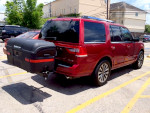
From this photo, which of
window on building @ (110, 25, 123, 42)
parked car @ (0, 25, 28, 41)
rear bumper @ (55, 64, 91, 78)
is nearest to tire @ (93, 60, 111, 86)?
rear bumper @ (55, 64, 91, 78)

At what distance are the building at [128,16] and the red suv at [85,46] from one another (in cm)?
4291

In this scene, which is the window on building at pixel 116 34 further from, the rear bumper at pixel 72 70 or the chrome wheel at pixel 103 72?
the rear bumper at pixel 72 70

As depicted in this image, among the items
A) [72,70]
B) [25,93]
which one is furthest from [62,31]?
[25,93]

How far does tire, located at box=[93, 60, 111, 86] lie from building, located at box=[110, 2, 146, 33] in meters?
43.3

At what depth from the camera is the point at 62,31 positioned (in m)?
4.09

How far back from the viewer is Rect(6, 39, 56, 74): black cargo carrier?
11.0 ft

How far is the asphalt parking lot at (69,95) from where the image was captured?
334cm

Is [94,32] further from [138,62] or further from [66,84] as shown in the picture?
[138,62]

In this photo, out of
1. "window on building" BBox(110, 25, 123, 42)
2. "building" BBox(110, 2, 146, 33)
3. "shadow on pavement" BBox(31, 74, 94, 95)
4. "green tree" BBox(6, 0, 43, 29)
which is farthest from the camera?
"building" BBox(110, 2, 146, 33)

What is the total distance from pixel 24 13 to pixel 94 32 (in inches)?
969

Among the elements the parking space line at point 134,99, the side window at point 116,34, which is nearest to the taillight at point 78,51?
the side window at point 116,34

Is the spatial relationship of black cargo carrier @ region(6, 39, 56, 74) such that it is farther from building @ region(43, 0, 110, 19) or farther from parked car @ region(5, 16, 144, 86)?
building @ region(43, 0, 110, 19)

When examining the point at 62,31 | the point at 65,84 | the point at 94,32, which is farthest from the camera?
the point at 65,84

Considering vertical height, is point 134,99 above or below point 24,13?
below
